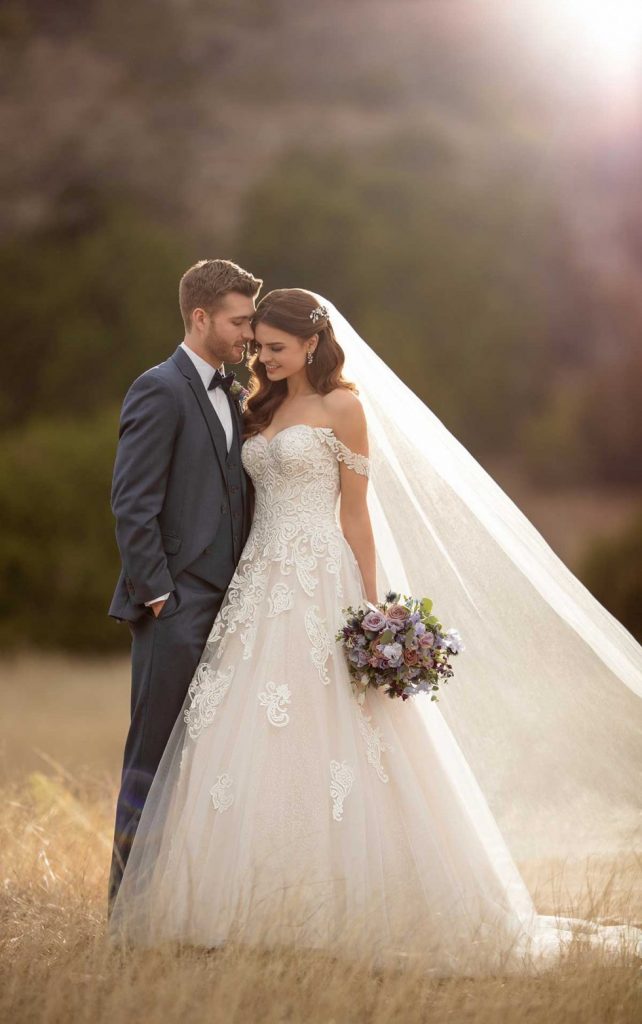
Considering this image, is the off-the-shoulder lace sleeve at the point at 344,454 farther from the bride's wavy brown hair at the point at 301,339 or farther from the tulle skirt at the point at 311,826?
the tulle skirt at the point at 311,826

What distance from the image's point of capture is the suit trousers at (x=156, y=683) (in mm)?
3938

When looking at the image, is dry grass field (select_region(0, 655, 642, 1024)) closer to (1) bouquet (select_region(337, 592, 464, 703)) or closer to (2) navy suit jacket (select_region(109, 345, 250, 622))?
(1) bouquet (select_region(337, 592, 464, 703))

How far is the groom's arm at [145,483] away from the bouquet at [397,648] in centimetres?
73

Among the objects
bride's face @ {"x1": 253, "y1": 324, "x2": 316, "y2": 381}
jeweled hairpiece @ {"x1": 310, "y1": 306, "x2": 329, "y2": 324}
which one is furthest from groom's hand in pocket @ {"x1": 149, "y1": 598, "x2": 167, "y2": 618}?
jeweled hairpiece @ {"x1": 310, "y1": 306, "x2": 329, "y2": 324}

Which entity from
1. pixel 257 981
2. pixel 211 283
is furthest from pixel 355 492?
pixel 257 981

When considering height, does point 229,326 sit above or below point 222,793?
above

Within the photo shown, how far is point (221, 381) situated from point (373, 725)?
1.46 m

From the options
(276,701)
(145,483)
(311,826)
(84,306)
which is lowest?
(311,826)

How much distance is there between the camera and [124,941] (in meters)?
3.54

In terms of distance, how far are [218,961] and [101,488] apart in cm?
1094

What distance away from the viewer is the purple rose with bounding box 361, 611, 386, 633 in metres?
3.68

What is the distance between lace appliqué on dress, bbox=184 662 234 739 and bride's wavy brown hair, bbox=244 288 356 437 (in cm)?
97

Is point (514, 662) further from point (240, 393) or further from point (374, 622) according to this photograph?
point (240, 393)

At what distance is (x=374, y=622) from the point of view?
145 inches
